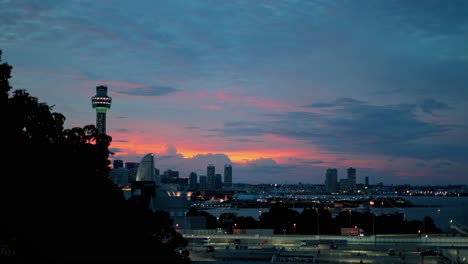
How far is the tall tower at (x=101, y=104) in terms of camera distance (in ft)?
610

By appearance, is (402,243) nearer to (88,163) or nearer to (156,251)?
(156,251)

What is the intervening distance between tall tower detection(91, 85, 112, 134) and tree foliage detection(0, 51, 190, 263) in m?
156

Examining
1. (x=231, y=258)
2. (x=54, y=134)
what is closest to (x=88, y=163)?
(x=54, y=134)

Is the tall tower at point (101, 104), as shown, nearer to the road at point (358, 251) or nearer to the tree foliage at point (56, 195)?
the road at point (358, 251)

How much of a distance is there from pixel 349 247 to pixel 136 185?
5395 cm

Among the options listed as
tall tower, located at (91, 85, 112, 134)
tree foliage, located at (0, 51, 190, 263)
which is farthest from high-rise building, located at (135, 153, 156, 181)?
tree foliage, located at (0, 51, 190, 263)

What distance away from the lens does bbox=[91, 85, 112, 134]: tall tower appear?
610 feet

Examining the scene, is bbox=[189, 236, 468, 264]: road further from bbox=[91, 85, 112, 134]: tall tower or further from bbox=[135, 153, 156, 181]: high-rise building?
bbox=[91, 85, 112, 134]: tall tower

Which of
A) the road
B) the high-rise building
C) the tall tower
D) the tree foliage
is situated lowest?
the road

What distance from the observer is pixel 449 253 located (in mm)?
54438

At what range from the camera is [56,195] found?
26.0 m

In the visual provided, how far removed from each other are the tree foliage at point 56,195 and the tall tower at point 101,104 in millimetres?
156222

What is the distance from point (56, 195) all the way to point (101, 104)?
165513 millimetres

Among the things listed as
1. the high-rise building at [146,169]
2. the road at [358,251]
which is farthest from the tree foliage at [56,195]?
the high-rise building at [146,169]
